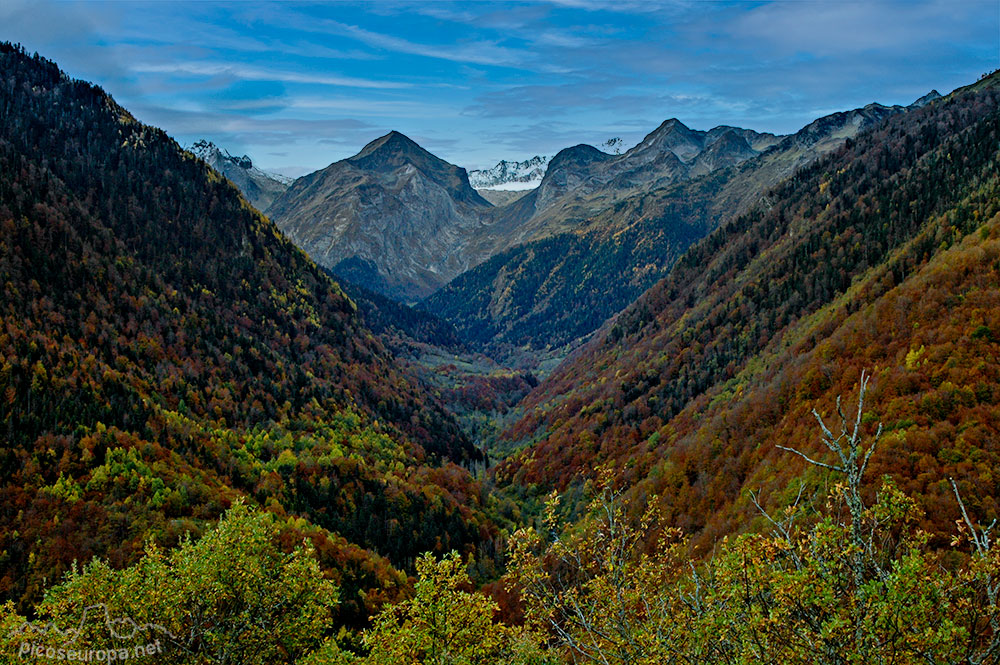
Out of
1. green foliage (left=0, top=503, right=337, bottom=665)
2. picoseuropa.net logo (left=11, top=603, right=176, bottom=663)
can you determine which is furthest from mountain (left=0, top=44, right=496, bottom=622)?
picoseuropa.net logo (left=11, top=603, right=176, bottom=663)

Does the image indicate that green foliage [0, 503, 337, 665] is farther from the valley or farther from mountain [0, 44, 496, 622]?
mountain [0, 44, 496, 622]

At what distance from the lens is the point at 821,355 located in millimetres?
78938

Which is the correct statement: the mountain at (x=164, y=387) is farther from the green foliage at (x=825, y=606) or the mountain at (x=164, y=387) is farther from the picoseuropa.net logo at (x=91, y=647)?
the green foliage at (x=825, y=606)

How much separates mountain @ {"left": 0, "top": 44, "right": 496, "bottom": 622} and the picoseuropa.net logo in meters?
34.4

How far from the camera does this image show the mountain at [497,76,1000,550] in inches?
1973

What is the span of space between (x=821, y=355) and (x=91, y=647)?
8736 centimetres

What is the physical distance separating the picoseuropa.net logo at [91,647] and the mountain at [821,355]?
136ft

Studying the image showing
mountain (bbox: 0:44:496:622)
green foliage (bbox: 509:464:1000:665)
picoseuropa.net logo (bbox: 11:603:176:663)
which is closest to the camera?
green foliage (bbox: 509:464:1000:665)

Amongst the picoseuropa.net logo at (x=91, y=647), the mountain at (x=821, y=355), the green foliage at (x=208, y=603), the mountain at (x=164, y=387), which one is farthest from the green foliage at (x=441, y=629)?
the mountain at (x=164, y=387)

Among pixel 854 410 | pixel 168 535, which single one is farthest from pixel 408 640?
pixel 854 410

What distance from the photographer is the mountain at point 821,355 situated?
164 feet

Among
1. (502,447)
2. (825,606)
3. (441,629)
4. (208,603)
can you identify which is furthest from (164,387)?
(825,606)

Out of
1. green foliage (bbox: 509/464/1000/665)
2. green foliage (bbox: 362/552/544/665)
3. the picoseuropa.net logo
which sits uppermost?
green foliage (bbox: 509/464/1000/665)

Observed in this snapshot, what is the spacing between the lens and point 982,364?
51281mm
